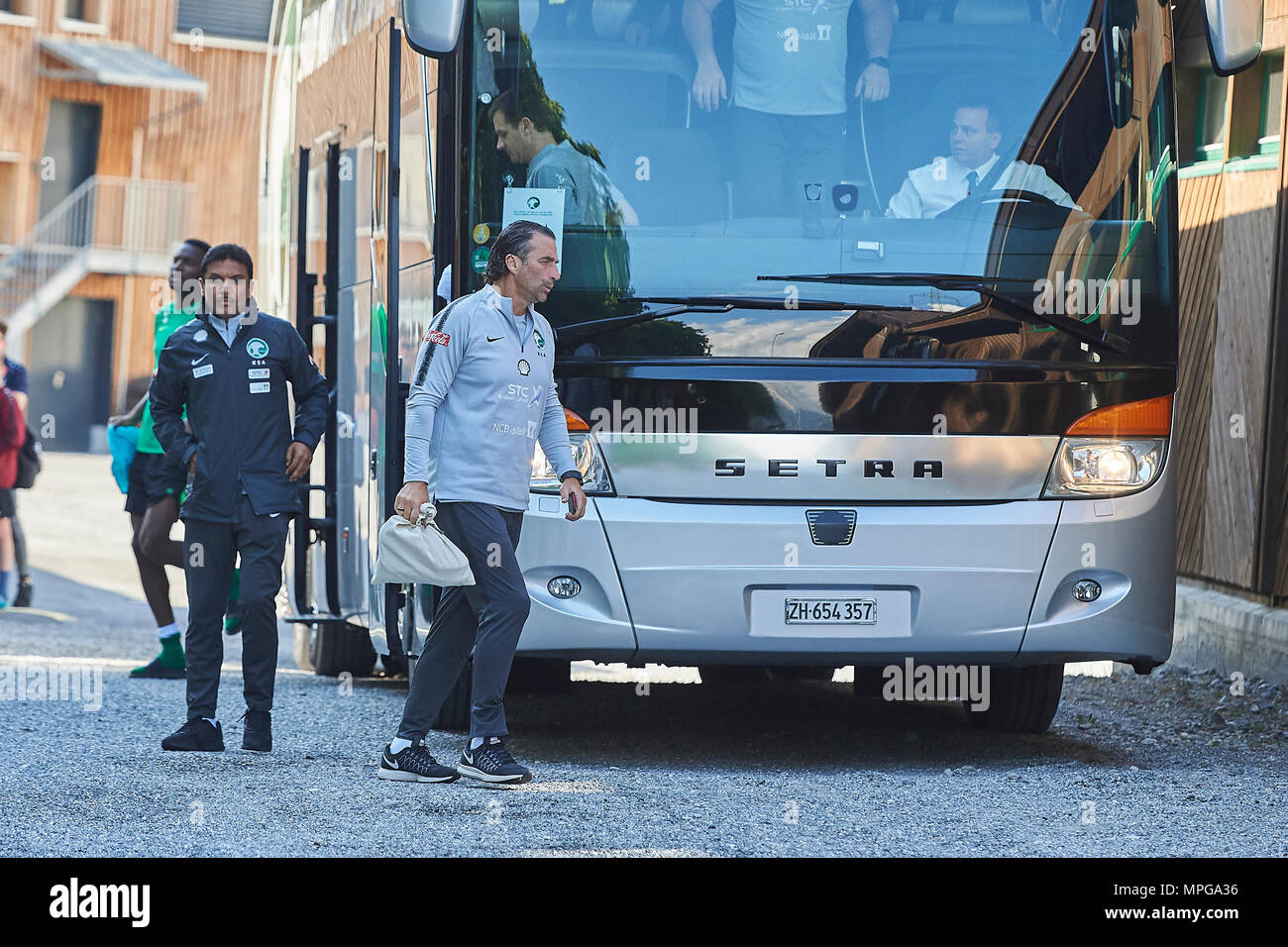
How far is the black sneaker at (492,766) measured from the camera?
6.47 m

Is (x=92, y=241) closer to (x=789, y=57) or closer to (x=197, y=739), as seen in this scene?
(x=197, y=739)

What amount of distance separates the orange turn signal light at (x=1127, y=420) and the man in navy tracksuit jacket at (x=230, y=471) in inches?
107

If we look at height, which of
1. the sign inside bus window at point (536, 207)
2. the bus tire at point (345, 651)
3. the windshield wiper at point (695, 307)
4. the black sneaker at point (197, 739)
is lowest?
the bus tire at point (345, 651)

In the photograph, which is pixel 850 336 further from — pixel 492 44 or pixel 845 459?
pixel 492 44

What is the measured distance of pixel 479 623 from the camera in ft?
21.6

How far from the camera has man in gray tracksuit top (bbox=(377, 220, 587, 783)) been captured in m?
6.40

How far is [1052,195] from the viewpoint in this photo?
22.6ft

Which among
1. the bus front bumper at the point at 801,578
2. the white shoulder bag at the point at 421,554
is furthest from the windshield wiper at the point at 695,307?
the white shoulder bag at the point at 421,554

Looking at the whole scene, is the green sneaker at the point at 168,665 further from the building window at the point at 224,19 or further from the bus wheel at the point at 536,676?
the building window at the point at 224,19

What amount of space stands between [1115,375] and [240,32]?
3213 centimetres

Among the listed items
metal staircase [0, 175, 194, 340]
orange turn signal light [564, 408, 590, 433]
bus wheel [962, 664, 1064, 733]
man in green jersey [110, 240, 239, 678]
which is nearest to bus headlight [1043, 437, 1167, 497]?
bus wheel [962, 664, 1064, 733]

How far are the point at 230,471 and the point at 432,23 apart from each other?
1767 mm

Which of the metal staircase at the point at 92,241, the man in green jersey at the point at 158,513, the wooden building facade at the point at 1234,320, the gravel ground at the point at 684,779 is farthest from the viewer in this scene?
the metal staircase at the point at 92,241
